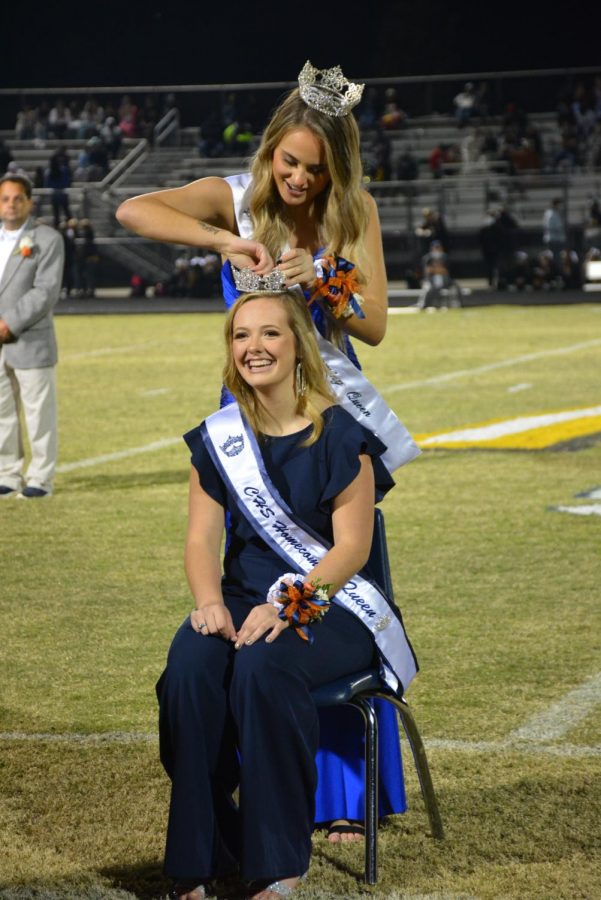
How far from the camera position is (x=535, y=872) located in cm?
358

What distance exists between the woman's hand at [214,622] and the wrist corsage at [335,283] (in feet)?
2.61

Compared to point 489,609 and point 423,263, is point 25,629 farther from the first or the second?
point 423,263

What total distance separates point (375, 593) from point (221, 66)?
39.3 meters

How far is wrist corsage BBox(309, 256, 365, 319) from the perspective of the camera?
374cm

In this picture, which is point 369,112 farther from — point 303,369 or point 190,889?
point 190,889

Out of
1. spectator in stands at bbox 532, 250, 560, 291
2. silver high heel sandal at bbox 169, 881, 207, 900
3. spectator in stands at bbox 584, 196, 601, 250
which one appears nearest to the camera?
silver high heel sandal at bbox 169, 881, 207, 900

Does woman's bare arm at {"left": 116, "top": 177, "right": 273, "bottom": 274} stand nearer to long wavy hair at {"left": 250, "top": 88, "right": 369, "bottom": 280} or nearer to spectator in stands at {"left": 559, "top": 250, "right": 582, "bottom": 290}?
long wavy hair at {"left": 250, "top": 88, "right": 369, "bottom": 280}

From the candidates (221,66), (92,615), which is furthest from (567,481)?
(221,66)

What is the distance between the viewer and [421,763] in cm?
372

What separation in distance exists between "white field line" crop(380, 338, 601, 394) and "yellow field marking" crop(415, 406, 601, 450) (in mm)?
2197

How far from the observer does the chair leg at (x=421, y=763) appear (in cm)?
362

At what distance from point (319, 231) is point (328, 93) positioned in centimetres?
33

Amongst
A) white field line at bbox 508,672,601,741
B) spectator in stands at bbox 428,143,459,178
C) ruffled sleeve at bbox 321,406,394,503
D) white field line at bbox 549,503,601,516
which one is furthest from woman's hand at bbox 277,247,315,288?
spectator in stands at bbox 428,143,459,178

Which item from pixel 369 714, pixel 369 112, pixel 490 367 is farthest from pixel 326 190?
pixel 369 112
